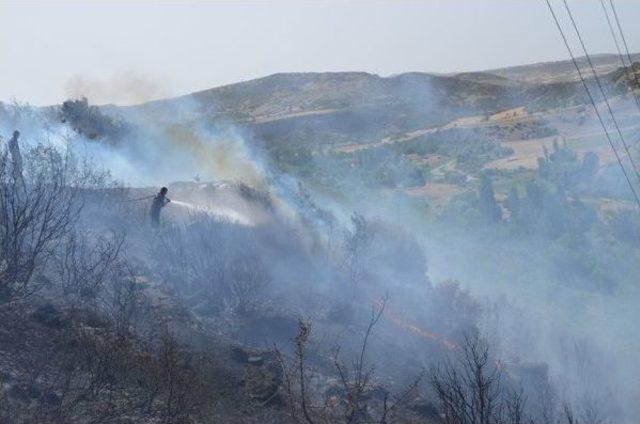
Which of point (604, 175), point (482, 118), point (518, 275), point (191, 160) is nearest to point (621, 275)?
point (518, 275)

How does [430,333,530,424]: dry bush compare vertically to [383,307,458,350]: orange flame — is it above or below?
above

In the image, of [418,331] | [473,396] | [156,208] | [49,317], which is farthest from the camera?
[156,208]

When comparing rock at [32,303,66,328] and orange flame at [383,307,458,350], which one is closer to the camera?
rock at [32,303,66,328]

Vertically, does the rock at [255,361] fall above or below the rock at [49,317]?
below

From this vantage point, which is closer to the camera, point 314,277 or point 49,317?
point 49,317

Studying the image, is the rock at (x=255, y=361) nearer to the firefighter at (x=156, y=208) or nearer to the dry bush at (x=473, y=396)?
the dry bush at (x=473, y=396)

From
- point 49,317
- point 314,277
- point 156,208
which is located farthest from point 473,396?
point 156,208

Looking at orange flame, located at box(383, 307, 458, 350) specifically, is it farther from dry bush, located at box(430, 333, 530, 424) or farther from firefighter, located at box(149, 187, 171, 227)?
firefighter, located at box(149, 187, 171, 227)

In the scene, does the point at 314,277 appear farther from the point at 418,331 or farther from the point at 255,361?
the point at 255,361

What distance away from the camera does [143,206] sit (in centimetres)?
2672

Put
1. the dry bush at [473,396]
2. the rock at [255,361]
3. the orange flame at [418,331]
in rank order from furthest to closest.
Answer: the orange flame at [418,331], the rock at [255,361], the dry bush at [473,396]

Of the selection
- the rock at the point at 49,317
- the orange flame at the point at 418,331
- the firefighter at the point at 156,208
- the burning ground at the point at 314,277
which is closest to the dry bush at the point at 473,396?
the burning ground at the point at 314,277

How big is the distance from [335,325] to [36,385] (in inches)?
427

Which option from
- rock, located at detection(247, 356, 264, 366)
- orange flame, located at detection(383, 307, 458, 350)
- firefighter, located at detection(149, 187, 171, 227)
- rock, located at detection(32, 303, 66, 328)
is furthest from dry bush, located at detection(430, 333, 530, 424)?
firefighter, located at detection(149, 187, 171, 227)
